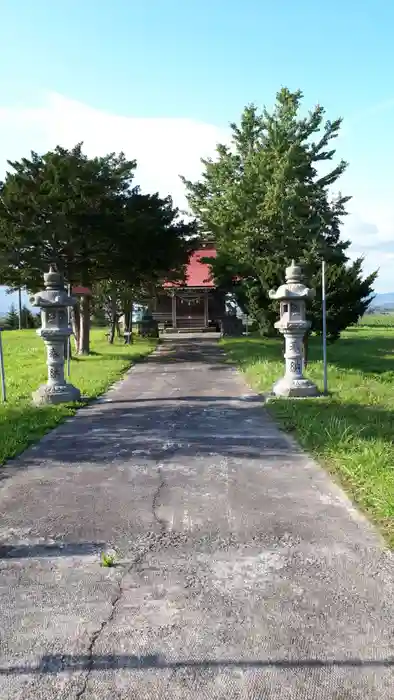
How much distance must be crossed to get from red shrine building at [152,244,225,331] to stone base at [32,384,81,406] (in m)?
20.6

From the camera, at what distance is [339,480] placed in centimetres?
506

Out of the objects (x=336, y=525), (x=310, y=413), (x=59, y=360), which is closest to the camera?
(x=336, y=525)

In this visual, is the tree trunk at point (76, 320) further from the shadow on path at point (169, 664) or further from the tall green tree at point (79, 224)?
the shadow on path at point (169, 664)

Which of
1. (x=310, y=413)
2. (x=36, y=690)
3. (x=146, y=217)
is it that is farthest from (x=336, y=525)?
(x=146, y=217)

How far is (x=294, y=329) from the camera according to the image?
1005cm

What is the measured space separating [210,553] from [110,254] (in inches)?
562

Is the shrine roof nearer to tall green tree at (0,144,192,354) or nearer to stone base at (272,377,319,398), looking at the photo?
tall green tree at (0,144,192,354)

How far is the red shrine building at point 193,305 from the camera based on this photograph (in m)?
30.7

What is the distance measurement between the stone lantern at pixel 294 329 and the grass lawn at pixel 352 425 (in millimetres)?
470

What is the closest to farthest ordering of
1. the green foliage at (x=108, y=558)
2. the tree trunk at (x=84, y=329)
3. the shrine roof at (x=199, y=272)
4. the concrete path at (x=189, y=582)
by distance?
1. the concrete path at (x=189, y=582)
2. the green foliage at (x=108, y=558)
3. the tree trunk at (x=84, y=329)
4. the shrine roof at (x=199, y=272)

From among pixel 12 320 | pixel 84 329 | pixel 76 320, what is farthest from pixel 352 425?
pixel 12 320

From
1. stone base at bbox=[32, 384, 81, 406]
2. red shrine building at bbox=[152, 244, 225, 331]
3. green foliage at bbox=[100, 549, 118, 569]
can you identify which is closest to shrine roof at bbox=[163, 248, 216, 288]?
red shrine building at bbox=[152, 244, 225, 331]

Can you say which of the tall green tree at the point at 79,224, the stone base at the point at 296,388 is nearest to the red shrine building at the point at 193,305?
the tall green tree at the point at 79,224

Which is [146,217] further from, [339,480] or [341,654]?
[341,654]
